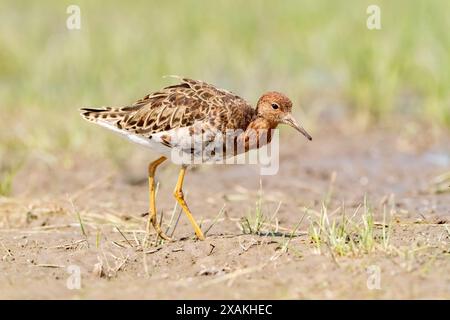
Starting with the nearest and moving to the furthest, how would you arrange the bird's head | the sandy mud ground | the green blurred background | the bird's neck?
the sandy mud ground
the bird's neck
the bird's head
the green blurred background

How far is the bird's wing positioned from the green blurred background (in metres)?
2.88

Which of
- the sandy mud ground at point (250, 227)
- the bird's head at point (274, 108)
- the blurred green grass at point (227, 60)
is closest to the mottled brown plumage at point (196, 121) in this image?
the bird's head at point (274, 108)

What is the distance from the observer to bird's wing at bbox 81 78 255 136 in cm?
666

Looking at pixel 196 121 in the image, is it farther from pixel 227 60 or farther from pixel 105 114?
pixel 227 60

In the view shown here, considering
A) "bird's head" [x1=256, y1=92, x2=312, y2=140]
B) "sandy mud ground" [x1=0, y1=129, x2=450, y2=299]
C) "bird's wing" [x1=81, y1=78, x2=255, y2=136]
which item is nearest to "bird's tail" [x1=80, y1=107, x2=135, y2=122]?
"bird's wing" [x1=81, y1=78, x2=255, y2=136]

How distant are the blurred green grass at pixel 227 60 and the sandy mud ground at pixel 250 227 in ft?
1.87

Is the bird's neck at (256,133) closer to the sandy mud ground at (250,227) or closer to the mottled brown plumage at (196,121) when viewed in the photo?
the mottled brown plumage at (196,121)

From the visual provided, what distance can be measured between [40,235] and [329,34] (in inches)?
255

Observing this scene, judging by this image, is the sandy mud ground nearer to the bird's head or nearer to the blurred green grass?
the blurred green grass

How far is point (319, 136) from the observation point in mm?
10477

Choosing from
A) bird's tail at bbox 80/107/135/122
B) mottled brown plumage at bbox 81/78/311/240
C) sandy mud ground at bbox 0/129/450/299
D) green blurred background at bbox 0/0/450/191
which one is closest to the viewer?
sandy mud ground at bbox 0/129/450/299

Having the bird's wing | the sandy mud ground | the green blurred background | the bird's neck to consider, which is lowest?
the sandy mud ground
